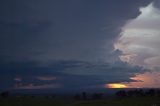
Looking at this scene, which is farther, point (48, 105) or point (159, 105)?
point (48, 105)

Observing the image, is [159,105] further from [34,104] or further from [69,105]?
[34,104]

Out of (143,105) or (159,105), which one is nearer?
(159,105)

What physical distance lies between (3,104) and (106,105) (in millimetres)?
34725

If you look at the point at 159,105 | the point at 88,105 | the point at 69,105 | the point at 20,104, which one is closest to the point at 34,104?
the point at 20,104

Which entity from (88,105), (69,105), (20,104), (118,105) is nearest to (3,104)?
(20,104)

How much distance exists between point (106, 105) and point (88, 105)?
671 centimetres

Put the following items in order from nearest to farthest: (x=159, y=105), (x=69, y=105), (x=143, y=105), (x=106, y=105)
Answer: (x=159, y=105) → (x=143, y=105) → (x=106, y=105) → (x=69, y=105)

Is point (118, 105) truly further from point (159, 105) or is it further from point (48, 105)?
point (48, 105)

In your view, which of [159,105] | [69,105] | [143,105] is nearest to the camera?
[159,105]

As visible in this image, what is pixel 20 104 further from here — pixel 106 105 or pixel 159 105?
pixel 159 105

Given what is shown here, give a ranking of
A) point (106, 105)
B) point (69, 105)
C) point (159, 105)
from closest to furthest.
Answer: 1. point (159, 105)
2. point (106, 105)
3. point (69, 105)

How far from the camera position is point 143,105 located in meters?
92.8

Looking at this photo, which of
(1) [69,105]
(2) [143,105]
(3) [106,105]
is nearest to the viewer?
(2) [143,105]

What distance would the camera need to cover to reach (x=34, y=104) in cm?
10744
